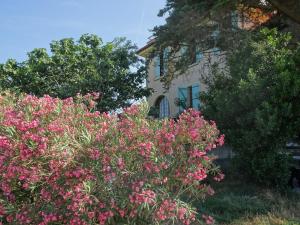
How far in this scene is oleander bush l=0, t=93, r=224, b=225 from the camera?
5051 mm

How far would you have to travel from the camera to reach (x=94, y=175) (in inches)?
201

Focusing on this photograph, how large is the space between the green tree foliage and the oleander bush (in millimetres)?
4821

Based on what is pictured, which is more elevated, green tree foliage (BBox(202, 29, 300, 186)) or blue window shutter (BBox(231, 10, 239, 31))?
blue window shutter (BBox(231, 10, 239, 31))

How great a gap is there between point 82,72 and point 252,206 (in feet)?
46.6

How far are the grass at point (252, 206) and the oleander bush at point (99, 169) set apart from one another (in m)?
2.73

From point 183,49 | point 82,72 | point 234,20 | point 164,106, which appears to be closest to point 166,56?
point 183,49

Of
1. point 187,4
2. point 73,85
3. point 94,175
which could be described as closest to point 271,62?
point 187,4

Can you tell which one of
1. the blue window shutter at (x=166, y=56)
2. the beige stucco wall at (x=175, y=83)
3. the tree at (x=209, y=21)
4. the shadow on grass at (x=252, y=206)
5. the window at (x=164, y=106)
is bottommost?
the shadow on grass at (x=252, y=206)

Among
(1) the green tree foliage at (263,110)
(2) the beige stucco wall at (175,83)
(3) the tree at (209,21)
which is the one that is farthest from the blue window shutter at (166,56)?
(1) the green tree foliage at (263,110)

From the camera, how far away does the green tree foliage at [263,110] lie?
33.2 ft

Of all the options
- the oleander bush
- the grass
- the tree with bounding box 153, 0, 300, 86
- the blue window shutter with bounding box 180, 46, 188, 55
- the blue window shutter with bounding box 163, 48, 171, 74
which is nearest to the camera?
the oleander bush

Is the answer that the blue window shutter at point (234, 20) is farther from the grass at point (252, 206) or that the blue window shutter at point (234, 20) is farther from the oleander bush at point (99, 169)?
the oleander bush at point (99, 169)

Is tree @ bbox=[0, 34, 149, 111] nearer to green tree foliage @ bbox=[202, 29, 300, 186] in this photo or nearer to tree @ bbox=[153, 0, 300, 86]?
tree @ bbox=[153, 0, 300, 86]

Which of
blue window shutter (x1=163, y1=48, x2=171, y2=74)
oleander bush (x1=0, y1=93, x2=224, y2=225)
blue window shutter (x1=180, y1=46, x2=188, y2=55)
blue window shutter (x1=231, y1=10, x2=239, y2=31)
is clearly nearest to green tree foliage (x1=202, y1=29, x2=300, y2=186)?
blue window shutter (x1=231, y1=10, x2=239, y2=31)
